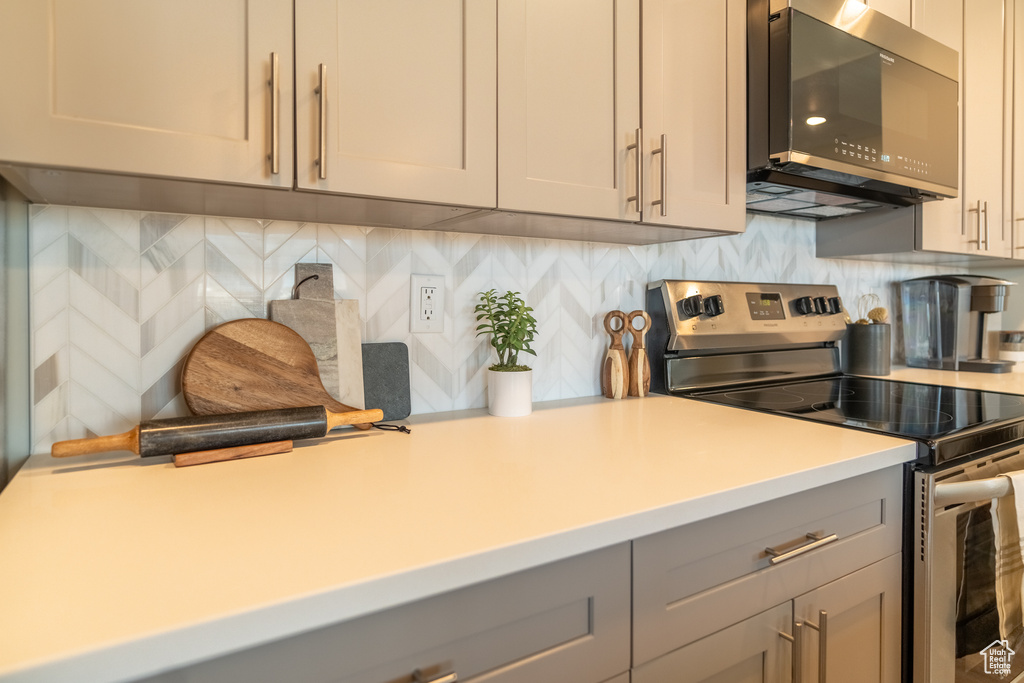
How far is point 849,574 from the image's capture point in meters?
1.09

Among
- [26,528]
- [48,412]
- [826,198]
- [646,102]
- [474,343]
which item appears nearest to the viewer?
[26,528]

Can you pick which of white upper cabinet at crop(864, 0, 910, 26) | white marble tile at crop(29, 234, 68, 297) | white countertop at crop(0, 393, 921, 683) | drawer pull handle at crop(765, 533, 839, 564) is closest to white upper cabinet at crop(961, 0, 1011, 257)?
white upper cabinet at crop(864, 0, 910, 26)

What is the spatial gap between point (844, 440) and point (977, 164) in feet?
5.39

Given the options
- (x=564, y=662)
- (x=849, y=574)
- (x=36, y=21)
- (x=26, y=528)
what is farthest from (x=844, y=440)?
(x=36, y=21)

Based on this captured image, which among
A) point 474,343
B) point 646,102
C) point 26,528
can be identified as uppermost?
point 646,102

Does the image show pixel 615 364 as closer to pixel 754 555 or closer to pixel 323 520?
pixel 754 555

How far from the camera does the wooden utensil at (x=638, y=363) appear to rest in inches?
65.3

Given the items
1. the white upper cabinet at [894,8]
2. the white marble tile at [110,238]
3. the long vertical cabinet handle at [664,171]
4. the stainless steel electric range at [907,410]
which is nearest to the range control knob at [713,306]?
the stainless steel electric range at [907,410]

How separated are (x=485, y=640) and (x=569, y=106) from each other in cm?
99

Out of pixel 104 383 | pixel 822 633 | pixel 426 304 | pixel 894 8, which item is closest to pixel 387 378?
pixel 426 304

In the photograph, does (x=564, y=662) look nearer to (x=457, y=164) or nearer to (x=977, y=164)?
(x=457, y=164)

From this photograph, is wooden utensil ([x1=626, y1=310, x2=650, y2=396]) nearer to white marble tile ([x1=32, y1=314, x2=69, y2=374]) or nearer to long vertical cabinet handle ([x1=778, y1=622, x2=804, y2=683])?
long vertical cabinet handle ([x1=778, y1=622, x2=804, y2=683])

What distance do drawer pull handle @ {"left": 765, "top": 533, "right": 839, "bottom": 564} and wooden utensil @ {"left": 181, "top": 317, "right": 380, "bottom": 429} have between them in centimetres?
80

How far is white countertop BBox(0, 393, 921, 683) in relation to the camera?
52 centimetres
